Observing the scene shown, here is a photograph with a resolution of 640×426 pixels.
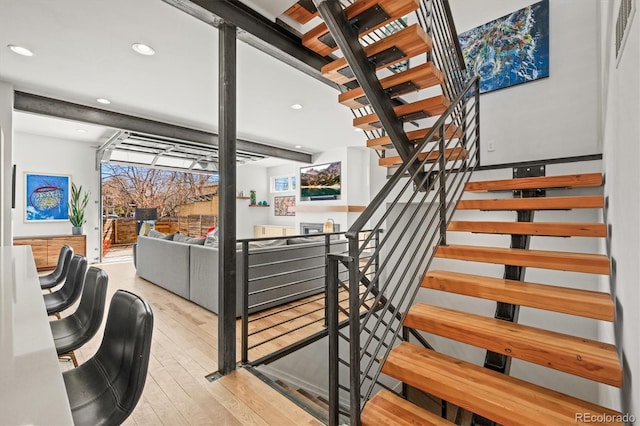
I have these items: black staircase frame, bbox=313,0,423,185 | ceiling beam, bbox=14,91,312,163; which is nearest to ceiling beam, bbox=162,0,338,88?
black staircase frame, bbox=313,0,423,185

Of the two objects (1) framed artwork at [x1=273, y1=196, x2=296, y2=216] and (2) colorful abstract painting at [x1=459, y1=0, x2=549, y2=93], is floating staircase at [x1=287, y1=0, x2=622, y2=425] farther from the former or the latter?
(1) framed artwork at [x1=273, y1=196, x2=296, y2=216]

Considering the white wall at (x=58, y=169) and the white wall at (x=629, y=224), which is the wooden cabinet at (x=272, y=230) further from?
the white wall at (x=629, y=224)

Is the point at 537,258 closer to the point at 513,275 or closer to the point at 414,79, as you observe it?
the point at 513,275

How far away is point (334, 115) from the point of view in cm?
Answer: 491

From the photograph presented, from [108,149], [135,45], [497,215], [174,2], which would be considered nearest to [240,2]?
[174,2]

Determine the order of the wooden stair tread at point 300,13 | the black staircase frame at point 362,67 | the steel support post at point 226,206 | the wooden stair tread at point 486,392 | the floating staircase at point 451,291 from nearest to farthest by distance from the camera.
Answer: the wooden stair tread at point 486,392, the floating staircase at point 451,291, the black staircase frame at point 362,67, the steel support post at point 226,206, the wooden stair tread at point 300,13

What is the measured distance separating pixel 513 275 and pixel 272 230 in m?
7.69

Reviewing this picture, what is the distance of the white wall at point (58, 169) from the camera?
575 centimetres

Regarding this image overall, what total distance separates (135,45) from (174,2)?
1.00 m

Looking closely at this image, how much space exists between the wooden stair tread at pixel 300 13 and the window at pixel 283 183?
650cm

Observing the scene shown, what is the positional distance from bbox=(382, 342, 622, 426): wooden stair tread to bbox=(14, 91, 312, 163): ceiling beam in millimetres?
5080

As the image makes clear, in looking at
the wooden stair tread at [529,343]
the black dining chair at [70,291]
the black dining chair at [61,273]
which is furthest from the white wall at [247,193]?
the wooden stair tread at [529,343]

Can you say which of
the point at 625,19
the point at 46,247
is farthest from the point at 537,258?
the point at 46,247

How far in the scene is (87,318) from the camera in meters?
1.67
